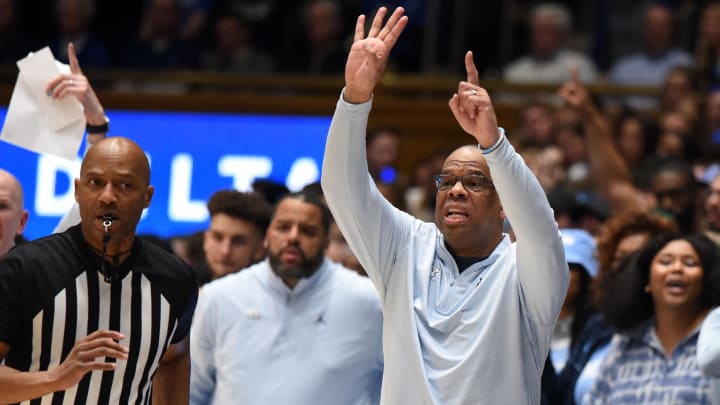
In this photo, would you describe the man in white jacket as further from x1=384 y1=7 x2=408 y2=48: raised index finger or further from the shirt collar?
the shirt collar

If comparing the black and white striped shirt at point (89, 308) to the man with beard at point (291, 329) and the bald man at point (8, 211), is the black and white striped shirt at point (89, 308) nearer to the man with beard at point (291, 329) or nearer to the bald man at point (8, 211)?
the bald man at point (8, 211)

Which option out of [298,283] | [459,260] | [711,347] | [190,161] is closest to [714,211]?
[711,347]

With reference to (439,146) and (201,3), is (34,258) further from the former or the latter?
(201,3)

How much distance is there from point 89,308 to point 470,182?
1.38 metres

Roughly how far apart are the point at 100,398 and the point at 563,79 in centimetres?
703

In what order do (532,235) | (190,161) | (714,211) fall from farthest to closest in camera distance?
(190,161) < (714,211) < (532,235)

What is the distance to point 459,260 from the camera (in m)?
4.73

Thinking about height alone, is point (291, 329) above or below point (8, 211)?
below

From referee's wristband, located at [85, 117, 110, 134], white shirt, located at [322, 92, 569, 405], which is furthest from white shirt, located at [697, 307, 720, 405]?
referee's wristband, located at [85, 117, 110, 134]

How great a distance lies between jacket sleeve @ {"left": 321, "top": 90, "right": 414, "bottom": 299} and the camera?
445 cm

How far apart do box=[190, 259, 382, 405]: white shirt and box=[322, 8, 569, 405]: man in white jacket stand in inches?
40.4

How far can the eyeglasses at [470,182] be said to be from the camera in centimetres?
468

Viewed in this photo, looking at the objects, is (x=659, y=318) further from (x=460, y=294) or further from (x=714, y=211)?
(x=460, y=294)

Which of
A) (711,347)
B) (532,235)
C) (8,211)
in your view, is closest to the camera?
(532,235)
